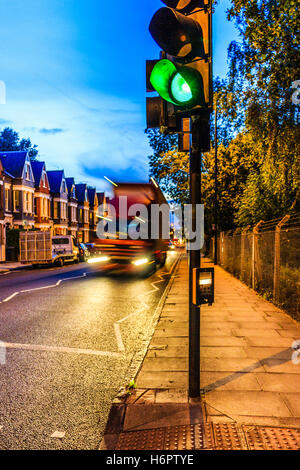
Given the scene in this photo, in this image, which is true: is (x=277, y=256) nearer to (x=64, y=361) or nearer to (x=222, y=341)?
(x=222, y=341)

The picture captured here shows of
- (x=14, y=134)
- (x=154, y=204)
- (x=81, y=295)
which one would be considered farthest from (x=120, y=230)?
(x=14, y=134)

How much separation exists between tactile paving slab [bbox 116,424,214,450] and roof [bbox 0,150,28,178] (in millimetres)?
38857

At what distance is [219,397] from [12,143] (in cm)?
8207

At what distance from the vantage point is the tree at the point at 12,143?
76.8 meters

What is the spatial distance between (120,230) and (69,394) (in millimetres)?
14093

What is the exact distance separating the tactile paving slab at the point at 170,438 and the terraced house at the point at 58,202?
4940 centimetres

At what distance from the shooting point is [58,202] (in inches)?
2052

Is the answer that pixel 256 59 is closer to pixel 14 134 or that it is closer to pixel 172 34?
pixel 172 34

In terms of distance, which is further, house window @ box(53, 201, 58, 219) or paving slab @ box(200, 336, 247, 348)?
house window @ box(53, 201, 58, 219)

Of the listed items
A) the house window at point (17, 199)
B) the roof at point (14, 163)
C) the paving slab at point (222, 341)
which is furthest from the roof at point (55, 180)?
the paving slab at point (222, 341)

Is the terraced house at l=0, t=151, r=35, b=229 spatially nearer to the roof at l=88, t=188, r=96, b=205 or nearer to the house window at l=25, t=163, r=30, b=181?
the house window at l=25, t=163, r=30, b=181

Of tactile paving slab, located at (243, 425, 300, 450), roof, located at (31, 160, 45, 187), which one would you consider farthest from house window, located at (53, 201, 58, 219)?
tactile paving slab, located at (243, 425, 300, 450)

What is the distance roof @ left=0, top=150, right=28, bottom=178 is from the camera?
38969 millimetres

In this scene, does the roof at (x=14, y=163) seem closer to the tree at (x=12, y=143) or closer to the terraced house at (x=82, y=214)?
the terraced house at (x=82, y=214)
